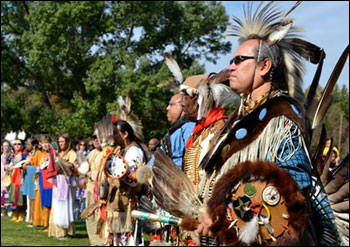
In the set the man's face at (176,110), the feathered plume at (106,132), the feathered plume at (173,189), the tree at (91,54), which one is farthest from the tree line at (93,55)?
the feathered plume at (173,189)

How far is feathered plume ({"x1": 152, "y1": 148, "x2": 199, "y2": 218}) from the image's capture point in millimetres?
2385

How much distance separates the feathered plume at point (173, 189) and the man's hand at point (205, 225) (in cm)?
18

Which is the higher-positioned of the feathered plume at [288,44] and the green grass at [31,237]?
the feathered plume at [288,44]

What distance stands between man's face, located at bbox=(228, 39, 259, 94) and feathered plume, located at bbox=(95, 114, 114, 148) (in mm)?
4225

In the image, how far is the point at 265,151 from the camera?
2160 mm

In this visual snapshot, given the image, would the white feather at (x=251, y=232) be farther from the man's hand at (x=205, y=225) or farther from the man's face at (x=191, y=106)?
the man's face at (x=191, y=106)

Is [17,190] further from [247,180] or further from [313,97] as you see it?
[247,180]

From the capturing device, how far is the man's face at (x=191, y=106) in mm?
3777

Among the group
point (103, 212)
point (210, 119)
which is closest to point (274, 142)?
point (210, 119)

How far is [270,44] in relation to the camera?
2.33 meters

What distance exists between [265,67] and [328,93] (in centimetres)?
31

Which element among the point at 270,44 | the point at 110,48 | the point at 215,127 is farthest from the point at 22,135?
the point at 270,44

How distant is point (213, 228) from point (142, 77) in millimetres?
17088

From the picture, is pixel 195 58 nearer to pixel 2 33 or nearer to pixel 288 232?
pixel 2 33
